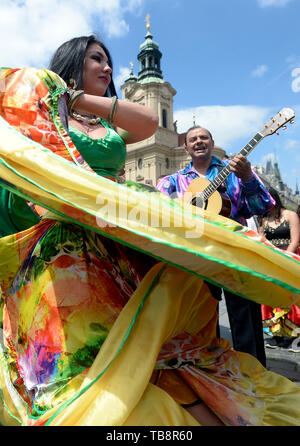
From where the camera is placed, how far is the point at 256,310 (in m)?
2.51

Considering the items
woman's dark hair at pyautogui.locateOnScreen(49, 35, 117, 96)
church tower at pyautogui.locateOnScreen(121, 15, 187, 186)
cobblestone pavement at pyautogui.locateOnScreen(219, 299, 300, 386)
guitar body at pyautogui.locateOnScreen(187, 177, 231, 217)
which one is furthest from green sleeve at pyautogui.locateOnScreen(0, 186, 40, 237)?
church tower at pyautogui.locateOnScreen(121, 15, 187, 186)

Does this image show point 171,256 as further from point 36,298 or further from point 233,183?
point 233,183

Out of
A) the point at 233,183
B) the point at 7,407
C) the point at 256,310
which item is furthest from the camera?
the point at 233,183

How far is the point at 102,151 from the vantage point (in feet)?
4.47

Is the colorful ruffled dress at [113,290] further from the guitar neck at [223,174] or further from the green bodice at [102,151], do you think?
the guitar neck at [223,174]

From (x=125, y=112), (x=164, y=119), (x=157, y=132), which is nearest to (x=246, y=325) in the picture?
(x=125, y=112)

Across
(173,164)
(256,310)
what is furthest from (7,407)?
(173,164)

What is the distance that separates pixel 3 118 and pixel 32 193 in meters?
0.30

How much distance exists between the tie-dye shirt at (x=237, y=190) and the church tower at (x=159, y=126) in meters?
32.8

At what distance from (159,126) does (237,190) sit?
39567 mm

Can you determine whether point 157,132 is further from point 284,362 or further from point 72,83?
point 72,83

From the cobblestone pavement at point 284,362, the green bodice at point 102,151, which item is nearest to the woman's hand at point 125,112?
the green bodice at point 102,151

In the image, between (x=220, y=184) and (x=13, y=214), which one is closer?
(x=13, y=214)

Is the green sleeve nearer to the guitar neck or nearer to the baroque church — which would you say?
the guitar neck
